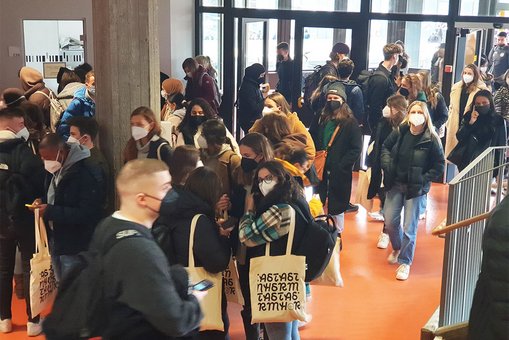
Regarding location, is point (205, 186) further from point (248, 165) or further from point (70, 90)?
point (70, 90)

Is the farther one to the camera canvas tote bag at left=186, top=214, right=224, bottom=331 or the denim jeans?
the denim jeans

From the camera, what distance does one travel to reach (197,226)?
4.05 meters

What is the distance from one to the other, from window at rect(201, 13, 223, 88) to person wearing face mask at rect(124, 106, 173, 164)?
7.47 meters

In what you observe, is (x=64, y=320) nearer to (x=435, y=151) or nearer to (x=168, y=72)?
(x=435, y=151)

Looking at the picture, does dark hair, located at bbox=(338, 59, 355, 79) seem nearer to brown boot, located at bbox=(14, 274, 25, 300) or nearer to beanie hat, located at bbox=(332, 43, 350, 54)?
beanie hat, located at bbox=(332, 43, 350, 54)

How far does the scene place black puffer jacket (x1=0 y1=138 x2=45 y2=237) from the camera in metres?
5.01

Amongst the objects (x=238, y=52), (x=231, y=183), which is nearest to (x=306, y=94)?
(x=238, y=52)

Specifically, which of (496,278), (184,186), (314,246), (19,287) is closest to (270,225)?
(314,246)

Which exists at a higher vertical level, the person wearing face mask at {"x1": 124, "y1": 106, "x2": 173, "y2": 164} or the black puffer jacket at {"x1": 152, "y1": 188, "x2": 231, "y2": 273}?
the person wearing face mask at {"x1": 124, "y1": 106, "x2": 173, "y2": 164}

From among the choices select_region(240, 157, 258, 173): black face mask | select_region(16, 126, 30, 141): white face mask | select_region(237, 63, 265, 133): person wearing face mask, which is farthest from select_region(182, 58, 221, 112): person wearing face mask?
select_region(240, 157, 258, 173): black face mask

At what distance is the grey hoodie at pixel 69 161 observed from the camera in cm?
486

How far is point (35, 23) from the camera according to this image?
1243cm

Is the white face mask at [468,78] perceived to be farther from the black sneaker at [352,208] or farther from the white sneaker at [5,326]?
the white sneaker at [5,326]

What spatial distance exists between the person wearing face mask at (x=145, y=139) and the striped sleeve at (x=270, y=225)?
121 cm
